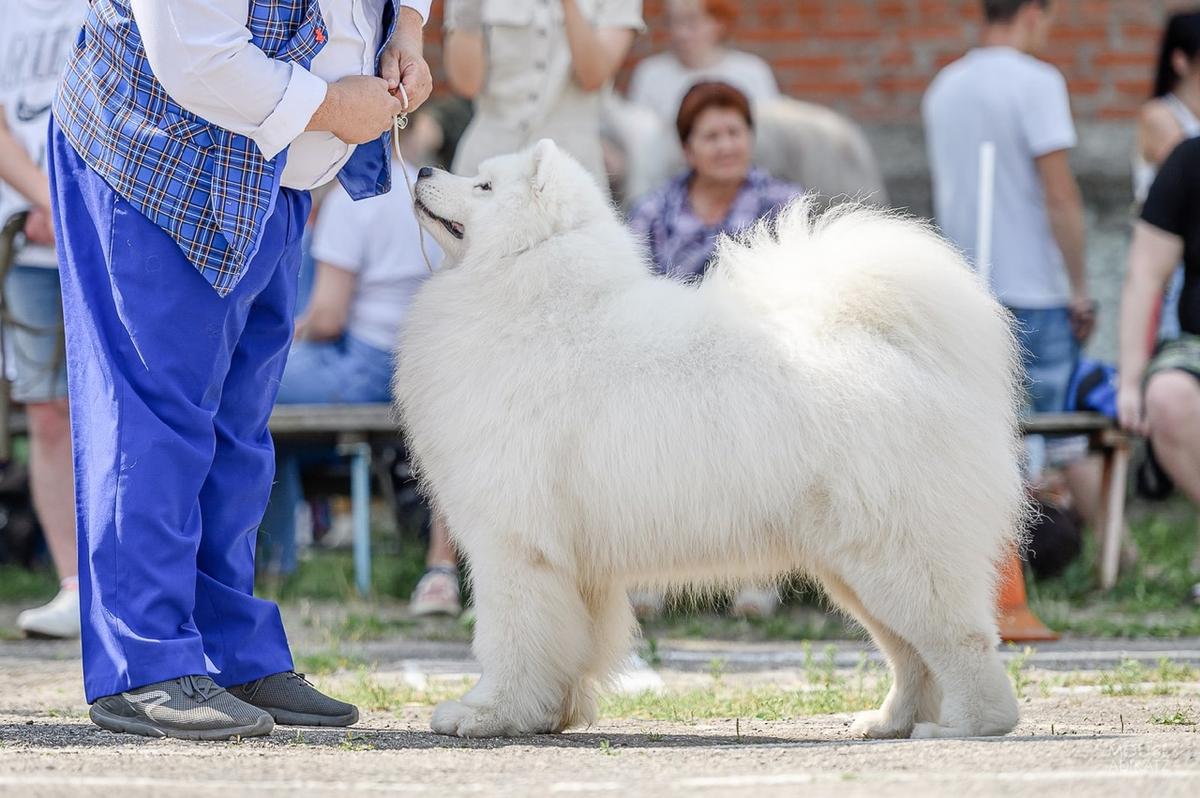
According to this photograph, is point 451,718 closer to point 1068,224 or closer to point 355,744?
point 355,744

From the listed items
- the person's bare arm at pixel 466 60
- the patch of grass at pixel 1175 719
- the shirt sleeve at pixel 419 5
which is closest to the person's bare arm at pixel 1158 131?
the person's bare arm at pixel 466 60

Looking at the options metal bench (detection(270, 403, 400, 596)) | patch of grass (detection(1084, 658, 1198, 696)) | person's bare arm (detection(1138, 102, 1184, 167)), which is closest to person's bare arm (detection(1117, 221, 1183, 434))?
person's bare arm (detection(1138, 102, 1184, 167))

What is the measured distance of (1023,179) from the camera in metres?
7.00

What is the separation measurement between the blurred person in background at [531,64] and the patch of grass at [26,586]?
2.90 meters

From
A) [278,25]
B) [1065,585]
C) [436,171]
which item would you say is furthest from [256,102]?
[1065,585]

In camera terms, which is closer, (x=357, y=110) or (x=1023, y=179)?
(x=357, y=110)

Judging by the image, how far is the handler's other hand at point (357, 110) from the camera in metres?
3.67

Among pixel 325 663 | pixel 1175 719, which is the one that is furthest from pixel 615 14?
pixel 1175 719

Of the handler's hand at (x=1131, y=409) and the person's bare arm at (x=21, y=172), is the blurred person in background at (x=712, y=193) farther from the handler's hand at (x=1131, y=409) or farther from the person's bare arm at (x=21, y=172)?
the person's bare arm at (x=21, y=172)

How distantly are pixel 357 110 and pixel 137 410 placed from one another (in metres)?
0.87

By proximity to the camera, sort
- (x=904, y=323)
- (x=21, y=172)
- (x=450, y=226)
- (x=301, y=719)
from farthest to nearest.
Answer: (x=21, y=172) → (x=450, y=226) → (x=301, y=719) → (x=904, y=323)

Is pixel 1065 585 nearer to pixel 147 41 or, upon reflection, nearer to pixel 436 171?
pixel 436 171

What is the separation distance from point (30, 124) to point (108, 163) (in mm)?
2372

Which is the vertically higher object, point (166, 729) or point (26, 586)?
point (166, 729)
